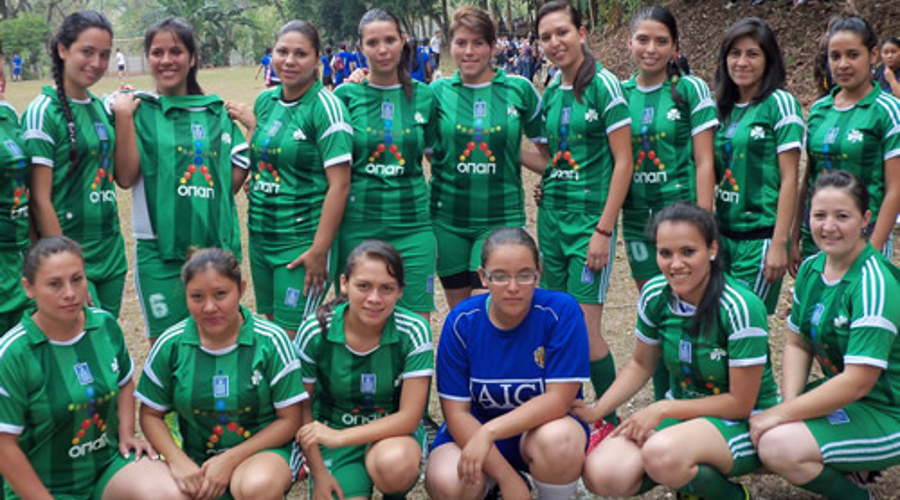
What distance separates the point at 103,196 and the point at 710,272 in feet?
8.45

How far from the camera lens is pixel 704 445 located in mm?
3162

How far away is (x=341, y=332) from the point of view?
342cm

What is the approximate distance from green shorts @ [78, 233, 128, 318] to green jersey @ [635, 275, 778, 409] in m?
2.32

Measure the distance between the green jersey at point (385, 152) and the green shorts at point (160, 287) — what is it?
0.84m

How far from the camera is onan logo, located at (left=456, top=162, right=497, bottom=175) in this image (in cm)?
425

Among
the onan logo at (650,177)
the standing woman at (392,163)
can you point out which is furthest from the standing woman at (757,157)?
the standing woman at (392,163)

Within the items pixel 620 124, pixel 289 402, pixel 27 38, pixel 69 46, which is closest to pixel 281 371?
pixel 289 402

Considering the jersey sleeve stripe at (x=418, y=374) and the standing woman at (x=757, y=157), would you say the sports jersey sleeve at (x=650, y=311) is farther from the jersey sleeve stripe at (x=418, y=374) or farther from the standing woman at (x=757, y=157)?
the jersey sleeve stripe at (x=418, y=374)

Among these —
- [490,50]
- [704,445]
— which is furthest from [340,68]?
[704,445]

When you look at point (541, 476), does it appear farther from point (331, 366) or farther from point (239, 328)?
point (239, 328)

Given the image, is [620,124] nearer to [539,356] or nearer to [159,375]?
[539,356]

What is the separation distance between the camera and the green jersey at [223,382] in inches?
128

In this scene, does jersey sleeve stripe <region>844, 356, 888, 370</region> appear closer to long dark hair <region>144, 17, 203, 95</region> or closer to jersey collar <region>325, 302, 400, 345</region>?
jersey collar <region>325, 302, 400, 345</region>

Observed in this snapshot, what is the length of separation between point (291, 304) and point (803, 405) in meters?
2.23
